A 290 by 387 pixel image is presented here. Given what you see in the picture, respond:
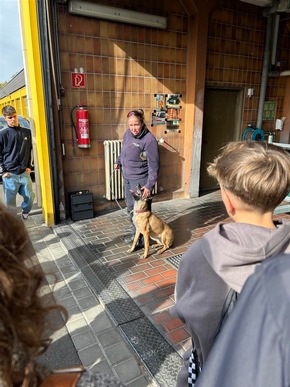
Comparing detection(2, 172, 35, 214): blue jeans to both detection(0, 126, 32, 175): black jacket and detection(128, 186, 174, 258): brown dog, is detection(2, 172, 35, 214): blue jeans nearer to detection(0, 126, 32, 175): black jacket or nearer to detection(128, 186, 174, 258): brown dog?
detection(0, 126, 32, 175): black jacket

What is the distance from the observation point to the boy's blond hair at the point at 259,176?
109 centimetres

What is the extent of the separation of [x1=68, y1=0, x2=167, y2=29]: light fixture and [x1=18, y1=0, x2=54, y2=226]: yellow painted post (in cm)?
71

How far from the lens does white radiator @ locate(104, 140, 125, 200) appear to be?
206 inches

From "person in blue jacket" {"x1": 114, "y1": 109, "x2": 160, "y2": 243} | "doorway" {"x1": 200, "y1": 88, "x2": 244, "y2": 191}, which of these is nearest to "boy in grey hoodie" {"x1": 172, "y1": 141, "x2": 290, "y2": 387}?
"person in blue jacket" {"x1": 114, "y1": 109, "x2": 160, "y2": 243}

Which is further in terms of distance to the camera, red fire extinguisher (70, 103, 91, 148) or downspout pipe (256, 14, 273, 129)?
downspout pipe (256, 14, 273, 129)

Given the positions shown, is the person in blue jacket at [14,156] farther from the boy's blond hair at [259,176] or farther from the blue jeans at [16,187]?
the boy's blond hair at [259,176]

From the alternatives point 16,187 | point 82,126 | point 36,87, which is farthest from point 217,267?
point 16,187

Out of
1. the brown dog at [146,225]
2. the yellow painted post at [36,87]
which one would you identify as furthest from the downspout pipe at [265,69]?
the yellow painted post at [36,87]

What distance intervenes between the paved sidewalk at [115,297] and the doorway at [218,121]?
6.69ft

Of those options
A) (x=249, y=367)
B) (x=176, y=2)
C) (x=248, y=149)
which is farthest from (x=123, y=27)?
(x=249, y=367)

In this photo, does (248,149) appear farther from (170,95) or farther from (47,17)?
(170,95)

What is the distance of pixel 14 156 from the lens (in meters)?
4.59

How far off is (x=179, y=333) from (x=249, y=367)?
1.99 m

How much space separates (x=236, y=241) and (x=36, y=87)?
4.17 meters
